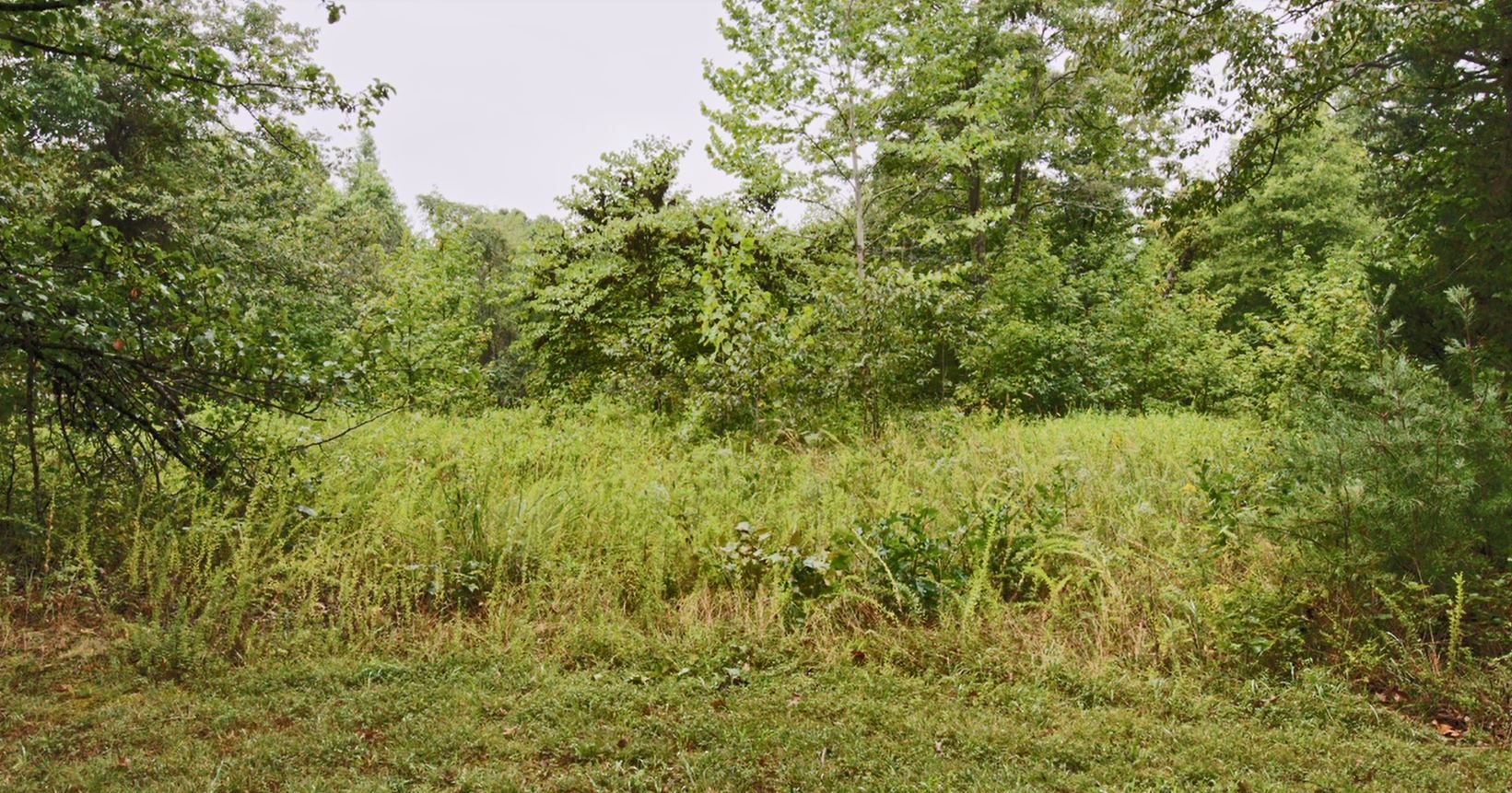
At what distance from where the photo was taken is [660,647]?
3729 millimetres

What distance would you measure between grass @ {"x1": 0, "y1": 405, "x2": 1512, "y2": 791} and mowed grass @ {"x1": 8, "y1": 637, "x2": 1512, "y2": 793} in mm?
14

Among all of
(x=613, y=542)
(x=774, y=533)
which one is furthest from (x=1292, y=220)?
(x=613, y=542)

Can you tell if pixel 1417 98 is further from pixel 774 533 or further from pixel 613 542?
pixel 613 542

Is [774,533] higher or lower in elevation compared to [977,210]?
lower

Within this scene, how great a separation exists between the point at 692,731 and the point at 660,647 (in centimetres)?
79

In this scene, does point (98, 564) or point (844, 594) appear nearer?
point (844, 594)

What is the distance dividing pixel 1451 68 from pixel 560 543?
8436 mm

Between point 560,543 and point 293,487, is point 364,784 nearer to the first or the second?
point 560,543

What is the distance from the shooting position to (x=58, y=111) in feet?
39.5

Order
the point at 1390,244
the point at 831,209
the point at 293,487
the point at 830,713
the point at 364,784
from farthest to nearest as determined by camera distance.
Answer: the point at 831,209 < the point at 1390,244 < the point at 293,487 < the point at 830,713 < the point at 364,784

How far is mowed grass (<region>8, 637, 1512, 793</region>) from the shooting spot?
2.65 metres

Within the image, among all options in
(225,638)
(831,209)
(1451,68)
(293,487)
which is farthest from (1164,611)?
(831,209)

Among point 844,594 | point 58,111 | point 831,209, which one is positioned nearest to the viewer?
point 844,594

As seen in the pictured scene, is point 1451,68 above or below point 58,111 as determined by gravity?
below
